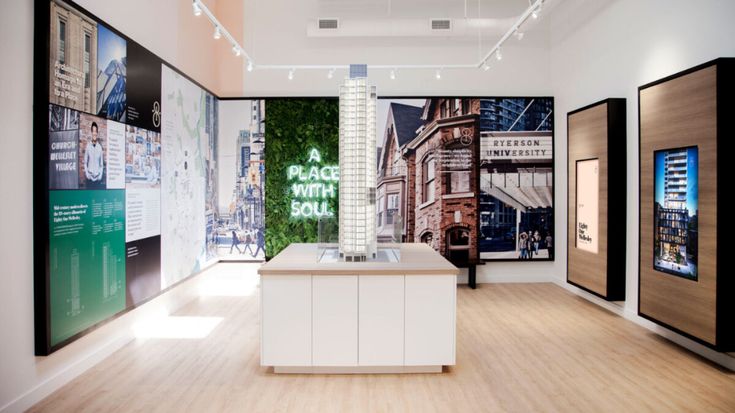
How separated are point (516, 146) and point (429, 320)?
451 centimetres

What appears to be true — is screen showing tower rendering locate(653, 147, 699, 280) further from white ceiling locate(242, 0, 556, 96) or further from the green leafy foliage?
the green leafy foliage

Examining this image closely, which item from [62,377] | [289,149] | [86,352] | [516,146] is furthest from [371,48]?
[62,377]

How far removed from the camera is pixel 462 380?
380cm

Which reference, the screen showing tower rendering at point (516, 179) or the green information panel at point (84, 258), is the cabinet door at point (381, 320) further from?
the screen showing tower rendering at point (516, 179)

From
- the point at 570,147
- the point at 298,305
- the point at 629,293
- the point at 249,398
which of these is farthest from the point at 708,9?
the point at 249,398

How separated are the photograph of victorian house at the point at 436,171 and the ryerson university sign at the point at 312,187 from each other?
81 centimetres

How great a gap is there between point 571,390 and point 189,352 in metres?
3.27

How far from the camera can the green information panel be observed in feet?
11.6

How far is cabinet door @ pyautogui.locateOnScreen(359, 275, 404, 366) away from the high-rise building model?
0.36m

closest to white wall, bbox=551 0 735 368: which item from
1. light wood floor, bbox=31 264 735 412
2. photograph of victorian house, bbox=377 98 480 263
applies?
light wood floor, bbox=31 264 735 412

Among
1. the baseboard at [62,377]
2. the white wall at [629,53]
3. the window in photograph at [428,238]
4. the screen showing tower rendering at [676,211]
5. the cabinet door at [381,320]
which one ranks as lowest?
the baseboard at [62,377]

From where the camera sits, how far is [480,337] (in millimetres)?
4926

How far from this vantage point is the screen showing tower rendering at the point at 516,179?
24.8 ft

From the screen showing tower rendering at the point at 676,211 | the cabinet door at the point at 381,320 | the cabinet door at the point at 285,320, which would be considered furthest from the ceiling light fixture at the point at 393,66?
the cabinet door at the point at 381,320
